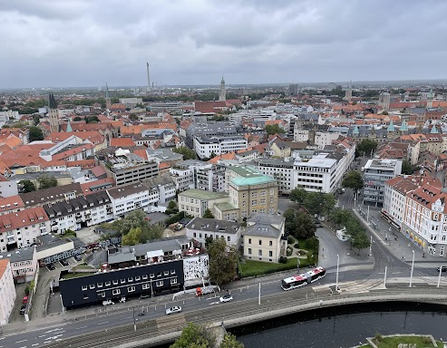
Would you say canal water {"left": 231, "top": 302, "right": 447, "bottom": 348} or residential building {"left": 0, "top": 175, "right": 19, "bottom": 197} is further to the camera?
residential building {"left": 0, "top": 175, "right": 19, "bottom": 197}

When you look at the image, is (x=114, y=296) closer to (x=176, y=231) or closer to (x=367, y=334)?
(x=176, y=231)

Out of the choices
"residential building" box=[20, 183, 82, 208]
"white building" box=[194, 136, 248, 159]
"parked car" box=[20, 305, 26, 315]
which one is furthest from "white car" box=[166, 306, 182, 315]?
"white building" box=[194, 136, 248, 159]

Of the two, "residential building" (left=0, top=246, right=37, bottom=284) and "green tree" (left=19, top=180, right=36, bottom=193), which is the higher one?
"green tree" (left=19, top=180, right=36, bottom=193)

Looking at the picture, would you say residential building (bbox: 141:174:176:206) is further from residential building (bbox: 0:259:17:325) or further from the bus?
the bus

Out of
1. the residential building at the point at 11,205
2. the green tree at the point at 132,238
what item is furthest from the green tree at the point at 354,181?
the residential building at the point at 11,205

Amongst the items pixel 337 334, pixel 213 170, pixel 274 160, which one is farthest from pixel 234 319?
pixel 274 160

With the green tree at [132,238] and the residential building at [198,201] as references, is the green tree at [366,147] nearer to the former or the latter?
the residential building at [198,201]

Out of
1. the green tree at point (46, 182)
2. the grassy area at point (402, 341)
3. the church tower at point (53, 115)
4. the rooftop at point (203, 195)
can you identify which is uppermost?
the church tower at point (53, 115)
